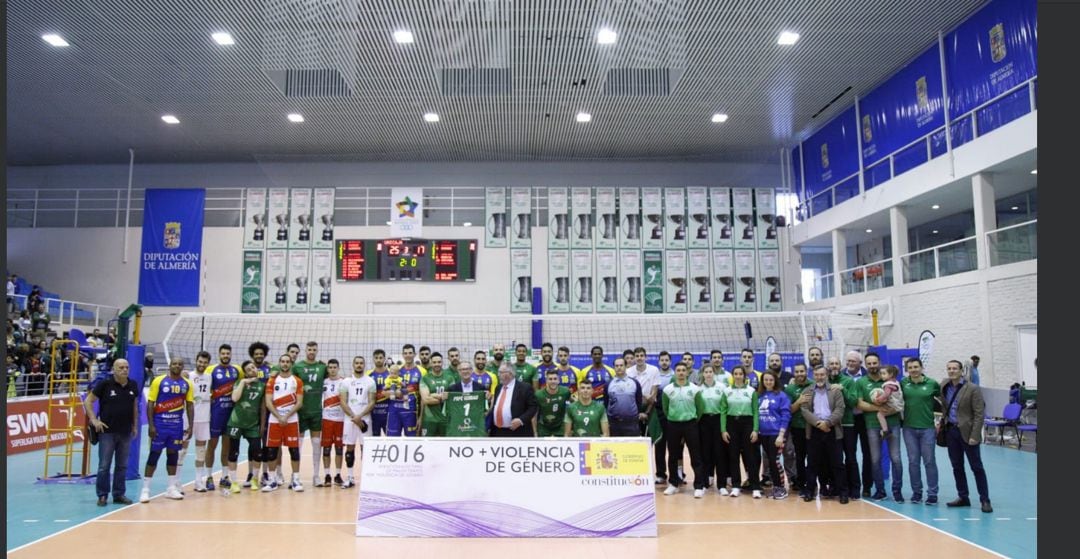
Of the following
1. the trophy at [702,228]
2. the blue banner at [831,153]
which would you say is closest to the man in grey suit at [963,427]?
the blue banner at [831,153]

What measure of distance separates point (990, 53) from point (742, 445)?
10.3 meters

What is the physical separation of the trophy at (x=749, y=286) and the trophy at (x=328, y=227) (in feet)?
38.8

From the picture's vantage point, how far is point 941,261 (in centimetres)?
1489

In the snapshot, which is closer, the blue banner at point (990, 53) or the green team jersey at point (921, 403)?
the green team jersey at point (921, 403)

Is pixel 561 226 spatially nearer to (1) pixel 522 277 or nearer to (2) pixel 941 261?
(1) pixel 522 277

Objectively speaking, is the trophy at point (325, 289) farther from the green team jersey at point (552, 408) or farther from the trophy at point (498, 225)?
the green team jersey at point (552, 408)

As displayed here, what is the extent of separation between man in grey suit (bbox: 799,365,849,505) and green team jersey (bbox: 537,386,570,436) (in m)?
2.72

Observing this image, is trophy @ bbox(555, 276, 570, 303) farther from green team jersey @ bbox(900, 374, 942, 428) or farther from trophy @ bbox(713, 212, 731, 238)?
green team jersey @ bbox(900, 374, 942, 428)

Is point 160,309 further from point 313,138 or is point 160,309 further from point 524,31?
point 524,31

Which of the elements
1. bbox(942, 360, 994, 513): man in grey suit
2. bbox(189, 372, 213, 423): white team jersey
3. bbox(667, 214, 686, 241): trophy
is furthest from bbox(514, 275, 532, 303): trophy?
bbox(942, 360, 994, 513): man in grey suit

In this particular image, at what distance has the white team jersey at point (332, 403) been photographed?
870cm

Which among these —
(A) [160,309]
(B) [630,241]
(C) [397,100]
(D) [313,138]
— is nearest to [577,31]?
(C) [397,100]

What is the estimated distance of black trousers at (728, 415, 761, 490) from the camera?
7.94 m

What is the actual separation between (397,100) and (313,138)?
4072mm
